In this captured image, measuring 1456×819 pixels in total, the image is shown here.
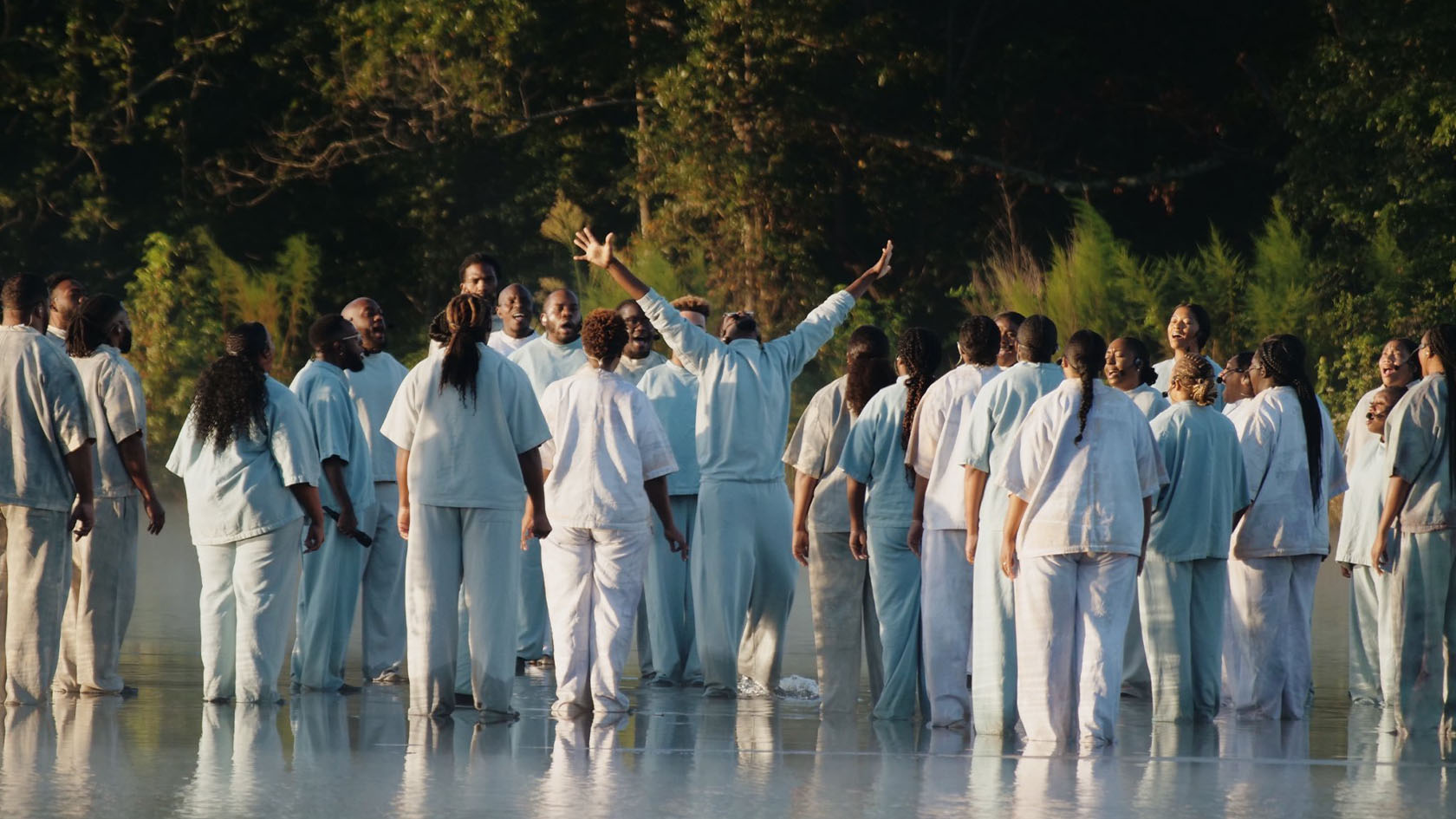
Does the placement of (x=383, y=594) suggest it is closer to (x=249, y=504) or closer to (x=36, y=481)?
(x=249, y=504)

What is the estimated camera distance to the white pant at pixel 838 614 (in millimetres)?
10570

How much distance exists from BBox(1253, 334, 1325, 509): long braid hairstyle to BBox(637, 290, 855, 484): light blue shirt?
2297mm

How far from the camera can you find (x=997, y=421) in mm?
9750

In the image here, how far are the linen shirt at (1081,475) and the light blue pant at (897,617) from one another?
4.15 feet

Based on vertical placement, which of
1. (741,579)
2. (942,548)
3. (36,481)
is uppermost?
(36,481)

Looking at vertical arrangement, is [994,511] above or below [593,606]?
above

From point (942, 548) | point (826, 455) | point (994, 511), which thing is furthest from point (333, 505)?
point (994, 511)

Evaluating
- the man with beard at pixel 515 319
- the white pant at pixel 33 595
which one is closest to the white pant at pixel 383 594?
the man with beard at pixel 515 319

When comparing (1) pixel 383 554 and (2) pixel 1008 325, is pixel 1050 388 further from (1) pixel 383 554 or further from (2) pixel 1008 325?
(1) pixel 383 554

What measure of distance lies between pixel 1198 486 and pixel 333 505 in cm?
446

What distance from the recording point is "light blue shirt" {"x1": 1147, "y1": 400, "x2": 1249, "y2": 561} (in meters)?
10.5

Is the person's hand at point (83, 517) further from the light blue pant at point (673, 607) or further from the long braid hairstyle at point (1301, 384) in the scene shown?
the long braid hairstyle at point (1301, 384)

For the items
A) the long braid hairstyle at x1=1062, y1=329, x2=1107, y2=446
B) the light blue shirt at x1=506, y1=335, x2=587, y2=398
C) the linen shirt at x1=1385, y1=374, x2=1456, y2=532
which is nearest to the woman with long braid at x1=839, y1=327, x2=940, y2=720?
the long braid hairstyle at x1=1062, y1=329, x2=1107, y2=446

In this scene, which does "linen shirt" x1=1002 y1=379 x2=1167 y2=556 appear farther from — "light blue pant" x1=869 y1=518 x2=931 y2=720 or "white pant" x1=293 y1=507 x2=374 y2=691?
"white pant" x1=293 y1=507 x2=374 y2=691
